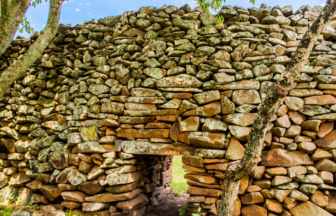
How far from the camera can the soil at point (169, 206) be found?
4.48 metres

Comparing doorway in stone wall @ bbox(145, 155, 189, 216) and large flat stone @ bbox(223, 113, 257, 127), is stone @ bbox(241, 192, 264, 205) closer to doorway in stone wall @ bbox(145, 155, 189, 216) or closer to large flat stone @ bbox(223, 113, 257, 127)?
large flat stone @ bbox(223, 113, 257, 127)

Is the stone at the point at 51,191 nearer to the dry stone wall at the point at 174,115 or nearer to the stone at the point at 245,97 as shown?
the dry stone wall at the point at 174,115

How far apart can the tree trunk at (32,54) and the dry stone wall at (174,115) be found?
35.5 inches

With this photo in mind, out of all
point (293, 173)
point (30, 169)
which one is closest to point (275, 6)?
point (293, 173)

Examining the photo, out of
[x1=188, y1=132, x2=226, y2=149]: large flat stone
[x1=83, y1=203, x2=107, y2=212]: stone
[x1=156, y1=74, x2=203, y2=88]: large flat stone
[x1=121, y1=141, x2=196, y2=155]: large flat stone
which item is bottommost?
[x1=83, y1=203, x2=107, y2=212]: stone

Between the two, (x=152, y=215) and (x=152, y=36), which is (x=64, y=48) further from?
(x=152, y=215)

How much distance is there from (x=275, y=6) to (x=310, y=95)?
6.48 feet

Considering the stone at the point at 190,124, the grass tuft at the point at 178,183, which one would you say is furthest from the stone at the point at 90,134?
the grass tuft at the point at 178,183

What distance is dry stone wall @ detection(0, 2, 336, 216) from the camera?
3.33 m

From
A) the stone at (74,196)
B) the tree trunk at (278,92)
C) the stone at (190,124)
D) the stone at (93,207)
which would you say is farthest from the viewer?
the stone at (74,196)

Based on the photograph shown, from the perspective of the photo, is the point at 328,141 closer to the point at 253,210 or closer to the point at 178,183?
the point at 253,210

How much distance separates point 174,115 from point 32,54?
9.36 ft

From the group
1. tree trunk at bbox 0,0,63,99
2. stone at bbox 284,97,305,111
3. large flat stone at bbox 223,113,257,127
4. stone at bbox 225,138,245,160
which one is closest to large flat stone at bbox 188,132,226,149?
stone at bbox 225,138,245,160

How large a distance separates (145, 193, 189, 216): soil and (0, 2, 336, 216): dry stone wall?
0.21 m
